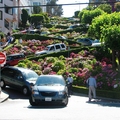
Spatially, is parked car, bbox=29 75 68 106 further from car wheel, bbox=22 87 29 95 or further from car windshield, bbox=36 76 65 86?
car wheel, bbox=22 87 29 95

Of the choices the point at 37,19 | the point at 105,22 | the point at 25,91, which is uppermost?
the point at 37,19

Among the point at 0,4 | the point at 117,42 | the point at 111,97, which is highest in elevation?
the point at 0,4

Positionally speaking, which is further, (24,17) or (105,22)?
(24,17)

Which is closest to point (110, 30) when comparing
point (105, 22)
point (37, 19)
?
point (105, 22)

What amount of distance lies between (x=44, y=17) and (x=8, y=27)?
24772 mm

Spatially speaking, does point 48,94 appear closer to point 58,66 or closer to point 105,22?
point 58,66

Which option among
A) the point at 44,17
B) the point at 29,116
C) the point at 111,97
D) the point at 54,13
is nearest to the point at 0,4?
the point at 44,17

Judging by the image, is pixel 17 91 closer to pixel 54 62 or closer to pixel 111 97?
pixel 111 97

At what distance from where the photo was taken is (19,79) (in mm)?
23594

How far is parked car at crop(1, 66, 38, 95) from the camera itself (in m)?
22.9

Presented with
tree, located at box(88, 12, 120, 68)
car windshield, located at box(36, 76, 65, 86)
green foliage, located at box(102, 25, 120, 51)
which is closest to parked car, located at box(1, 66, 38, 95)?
car windshield, located at box(36, 76, 65, 86)

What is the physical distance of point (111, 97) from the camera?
22.8 meters

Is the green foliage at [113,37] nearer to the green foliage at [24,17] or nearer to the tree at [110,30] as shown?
the tree at [110,30]

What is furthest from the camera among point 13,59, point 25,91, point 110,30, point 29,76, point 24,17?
point 24,17
